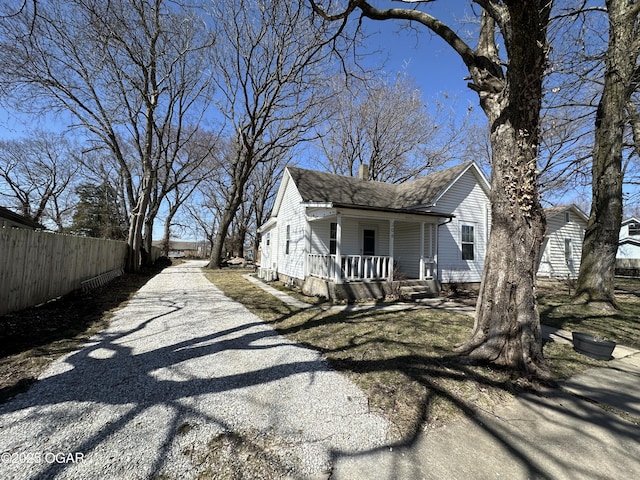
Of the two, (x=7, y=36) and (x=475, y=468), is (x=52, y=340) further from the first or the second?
(x=7, y=36)

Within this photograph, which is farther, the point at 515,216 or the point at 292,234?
the point at 292,234

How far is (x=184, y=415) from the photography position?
2.59m

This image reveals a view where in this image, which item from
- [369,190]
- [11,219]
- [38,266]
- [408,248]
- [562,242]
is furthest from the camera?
[562,242]

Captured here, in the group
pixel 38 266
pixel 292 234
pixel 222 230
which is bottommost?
pixel 38 266

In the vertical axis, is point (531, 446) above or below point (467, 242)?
below

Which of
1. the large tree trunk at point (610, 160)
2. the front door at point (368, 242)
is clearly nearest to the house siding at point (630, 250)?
the large tree trunk at point (610, 160)

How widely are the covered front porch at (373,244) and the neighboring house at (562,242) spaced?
27.9 feet

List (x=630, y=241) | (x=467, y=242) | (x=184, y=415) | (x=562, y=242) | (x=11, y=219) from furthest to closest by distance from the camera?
(x=630, y=241) < (x=562, y=242) < (x=467, y=242) < (x=11, y=219) < (x=184, y=415)

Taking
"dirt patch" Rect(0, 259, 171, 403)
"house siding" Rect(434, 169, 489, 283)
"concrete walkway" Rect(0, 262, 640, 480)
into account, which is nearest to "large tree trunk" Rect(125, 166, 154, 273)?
"dirt patch" Rect(0, 259, 171, 403)

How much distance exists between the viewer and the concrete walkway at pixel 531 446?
2.02 metres

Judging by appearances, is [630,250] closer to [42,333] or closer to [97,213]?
[42,333]

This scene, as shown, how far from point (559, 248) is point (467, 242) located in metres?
7.36

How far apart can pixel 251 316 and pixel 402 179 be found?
68.5 feet

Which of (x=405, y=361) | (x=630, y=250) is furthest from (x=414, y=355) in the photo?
(x=630, y=250)
